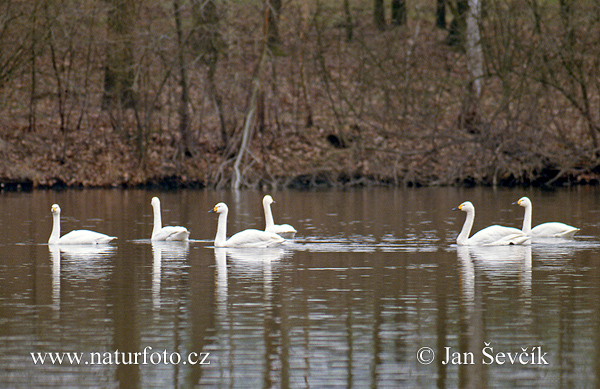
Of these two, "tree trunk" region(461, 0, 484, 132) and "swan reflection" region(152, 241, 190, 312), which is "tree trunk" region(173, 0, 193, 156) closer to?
"tree trunk" region(461, 0, 484, 132)

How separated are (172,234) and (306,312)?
7780 millimetres

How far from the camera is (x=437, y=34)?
44.7 metres

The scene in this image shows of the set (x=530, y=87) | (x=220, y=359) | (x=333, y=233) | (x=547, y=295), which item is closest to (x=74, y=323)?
(x=220, y=359)

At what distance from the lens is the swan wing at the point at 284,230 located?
17859mm

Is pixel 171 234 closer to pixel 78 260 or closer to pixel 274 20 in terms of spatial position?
pixel 78 260

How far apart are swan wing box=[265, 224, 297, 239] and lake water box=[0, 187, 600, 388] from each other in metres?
0.31

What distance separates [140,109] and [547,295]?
88.6ft

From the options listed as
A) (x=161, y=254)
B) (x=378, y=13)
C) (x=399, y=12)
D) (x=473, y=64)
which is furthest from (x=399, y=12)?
(x=161, y=254)

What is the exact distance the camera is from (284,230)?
17.8m

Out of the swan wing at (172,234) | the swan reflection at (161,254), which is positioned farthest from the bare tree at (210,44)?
the swan reflection at (161,254)

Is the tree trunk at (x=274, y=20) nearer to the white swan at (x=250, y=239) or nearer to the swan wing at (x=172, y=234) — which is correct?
the swan wing at (x=172, y=234)

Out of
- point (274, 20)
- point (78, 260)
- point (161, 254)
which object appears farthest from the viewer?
point (274, 20)

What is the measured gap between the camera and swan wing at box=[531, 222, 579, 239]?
17.2 meters

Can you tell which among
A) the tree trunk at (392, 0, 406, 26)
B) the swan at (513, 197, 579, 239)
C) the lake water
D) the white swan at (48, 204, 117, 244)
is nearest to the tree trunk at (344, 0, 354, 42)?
the tree trunk at (392, 0, 406, 26)
